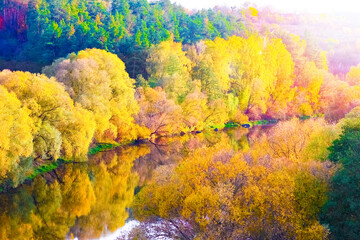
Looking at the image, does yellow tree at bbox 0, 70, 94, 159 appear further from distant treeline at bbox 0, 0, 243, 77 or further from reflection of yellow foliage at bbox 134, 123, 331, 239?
distant treeline at bbox 0, 0, 243, 77

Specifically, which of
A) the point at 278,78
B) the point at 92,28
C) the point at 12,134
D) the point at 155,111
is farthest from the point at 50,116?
the point at 278,78

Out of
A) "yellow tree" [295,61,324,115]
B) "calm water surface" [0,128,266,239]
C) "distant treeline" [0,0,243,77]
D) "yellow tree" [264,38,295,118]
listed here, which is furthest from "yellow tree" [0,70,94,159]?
"yellow tree" [295,61,324,115]

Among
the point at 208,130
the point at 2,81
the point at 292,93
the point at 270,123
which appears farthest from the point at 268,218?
the point at 292,93

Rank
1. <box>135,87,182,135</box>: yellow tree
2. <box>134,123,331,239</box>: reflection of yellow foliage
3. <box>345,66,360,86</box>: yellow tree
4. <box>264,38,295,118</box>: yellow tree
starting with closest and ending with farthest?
<box>134,123,331,239</box>: reflection of yellow foliage
<box>135,87,182,135</box>: yellow tree
<box>264,38,295,118</box>: yellow tree
<box>345,66,360,86</box>: yellow tree

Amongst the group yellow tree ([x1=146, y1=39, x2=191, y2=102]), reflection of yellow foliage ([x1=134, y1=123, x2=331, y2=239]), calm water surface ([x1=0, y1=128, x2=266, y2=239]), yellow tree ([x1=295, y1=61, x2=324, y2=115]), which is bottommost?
yellow tree ([x1=295, y1=61, x2=324, y2=115])

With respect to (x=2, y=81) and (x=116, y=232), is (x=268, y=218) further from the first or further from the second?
(x=2, y=81)

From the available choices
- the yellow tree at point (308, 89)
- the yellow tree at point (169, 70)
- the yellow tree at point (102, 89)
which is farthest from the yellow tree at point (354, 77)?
the yellow tree at point (102, 89)

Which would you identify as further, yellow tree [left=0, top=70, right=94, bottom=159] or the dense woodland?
yellow tree [left=0, top=70, right=94, bottom=159]

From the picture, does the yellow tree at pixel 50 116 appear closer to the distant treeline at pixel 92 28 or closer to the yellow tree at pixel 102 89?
the yellow tree at pixel 102 89
